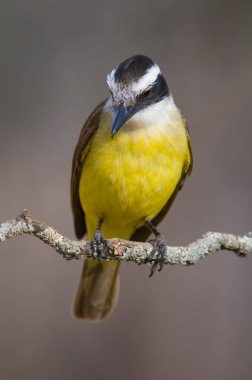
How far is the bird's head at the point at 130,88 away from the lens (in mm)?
4805

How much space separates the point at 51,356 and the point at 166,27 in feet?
8.78

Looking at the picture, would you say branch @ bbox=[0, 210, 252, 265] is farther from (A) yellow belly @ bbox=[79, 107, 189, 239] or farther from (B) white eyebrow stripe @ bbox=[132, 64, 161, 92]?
(B) white eyebrow stripe @ bbox=[132, 64, 161, 92]

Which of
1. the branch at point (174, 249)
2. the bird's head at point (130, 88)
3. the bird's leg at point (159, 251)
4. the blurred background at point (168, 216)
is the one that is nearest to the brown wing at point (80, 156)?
the bird's head at point (130, 88)

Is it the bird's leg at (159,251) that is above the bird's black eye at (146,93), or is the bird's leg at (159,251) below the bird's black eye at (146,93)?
below

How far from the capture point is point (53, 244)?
414 centimetres

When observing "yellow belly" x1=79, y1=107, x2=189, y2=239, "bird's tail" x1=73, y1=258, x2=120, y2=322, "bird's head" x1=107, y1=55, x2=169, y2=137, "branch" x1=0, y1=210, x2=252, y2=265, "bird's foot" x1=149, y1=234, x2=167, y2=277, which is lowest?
"branch" x1=0, y1=210, x2=252, y2=265

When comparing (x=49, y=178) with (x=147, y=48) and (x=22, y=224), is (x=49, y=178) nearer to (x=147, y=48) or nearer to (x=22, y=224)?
(x=147, y=48)

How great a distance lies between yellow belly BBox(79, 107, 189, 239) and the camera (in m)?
4.94

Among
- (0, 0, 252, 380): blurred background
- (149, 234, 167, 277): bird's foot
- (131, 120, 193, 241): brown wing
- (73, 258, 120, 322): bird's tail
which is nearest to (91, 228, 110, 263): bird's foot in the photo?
(149, 234, 167, 277): bird's foot

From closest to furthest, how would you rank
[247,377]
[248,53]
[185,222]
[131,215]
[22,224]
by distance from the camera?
[22,224], [131,215], [247,377], [185,222], [248,53]

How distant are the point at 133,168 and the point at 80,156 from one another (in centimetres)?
46

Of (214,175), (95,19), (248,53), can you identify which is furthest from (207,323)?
(95,19)

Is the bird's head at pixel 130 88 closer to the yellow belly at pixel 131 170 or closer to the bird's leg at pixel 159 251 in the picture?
the yellow belly at pixel 131 170

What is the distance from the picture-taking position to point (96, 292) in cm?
592
